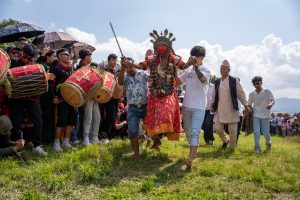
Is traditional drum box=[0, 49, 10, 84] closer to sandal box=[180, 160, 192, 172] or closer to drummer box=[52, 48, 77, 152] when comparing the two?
drummer box=[52, 48, 77, 152]

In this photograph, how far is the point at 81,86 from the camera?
6922mm

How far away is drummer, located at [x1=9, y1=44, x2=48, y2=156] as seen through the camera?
6605 mm

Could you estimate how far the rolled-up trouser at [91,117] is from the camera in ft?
25.9

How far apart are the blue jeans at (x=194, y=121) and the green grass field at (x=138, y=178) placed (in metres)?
0.48

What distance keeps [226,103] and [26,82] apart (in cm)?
476

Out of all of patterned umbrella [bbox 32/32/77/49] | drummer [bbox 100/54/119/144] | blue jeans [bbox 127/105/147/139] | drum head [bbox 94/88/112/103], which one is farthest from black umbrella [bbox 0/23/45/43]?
blue jeans [bbox 127/105/147/139]

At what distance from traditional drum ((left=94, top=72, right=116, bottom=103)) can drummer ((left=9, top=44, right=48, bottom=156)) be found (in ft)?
4.80

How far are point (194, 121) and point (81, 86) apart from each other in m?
2.18

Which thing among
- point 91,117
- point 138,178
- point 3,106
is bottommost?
point 138,178

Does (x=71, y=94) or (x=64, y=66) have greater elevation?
(x=64, y=66)

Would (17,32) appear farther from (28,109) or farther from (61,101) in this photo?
(28,109)

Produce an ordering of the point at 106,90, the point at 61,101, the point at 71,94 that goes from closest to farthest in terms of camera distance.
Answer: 1. the point at 71,94
2. the point at 61,101
3. the point at 106,90

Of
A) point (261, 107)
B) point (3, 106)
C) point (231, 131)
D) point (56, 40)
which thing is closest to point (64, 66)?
point (3, 106)

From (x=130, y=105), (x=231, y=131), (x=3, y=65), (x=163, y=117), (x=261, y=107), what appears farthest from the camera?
(x=261, y=107)
